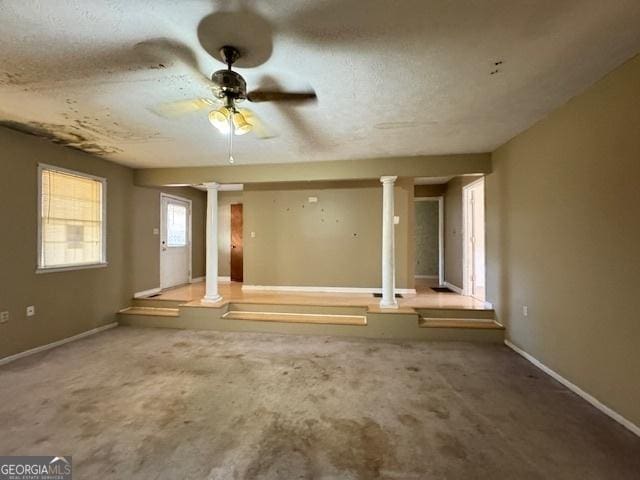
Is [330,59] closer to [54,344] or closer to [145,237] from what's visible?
[54,344]

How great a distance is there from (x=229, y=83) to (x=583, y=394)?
3.68 m

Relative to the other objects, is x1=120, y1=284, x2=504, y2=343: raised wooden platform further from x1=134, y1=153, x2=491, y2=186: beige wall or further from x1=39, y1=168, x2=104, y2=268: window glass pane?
x1=134, y1=153, x2=491, y2=186: beige wall

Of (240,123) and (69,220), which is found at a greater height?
(240,123)

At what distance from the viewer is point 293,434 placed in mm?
2029

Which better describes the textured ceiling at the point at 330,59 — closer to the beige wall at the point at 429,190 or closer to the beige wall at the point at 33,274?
the beige wall at the point at 33,274

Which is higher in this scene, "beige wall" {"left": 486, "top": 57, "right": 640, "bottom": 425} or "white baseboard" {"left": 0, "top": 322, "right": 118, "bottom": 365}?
"beige wall" {"left": 486, "top": 57, "right": 640, "bottom": 425}

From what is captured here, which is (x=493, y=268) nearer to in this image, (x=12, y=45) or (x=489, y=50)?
(x=489, y=50)

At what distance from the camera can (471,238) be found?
5398 millimetres

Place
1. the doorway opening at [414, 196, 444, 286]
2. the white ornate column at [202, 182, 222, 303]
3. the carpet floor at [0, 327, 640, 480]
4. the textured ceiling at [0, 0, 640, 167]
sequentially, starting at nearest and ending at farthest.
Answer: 1. the textured ceiling at [0, 0, 640, 167]
2. the carpet floor at [0, 327, 640, 480]
3. the white ornate column at [202, 182, 222, 303]
4. the doorway opening at [414, 196, 444, 286]

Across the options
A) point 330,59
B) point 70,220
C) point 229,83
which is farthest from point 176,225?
point 330,59

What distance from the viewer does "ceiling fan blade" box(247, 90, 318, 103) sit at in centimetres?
232

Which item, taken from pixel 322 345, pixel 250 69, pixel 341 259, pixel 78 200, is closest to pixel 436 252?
pixel 341 259

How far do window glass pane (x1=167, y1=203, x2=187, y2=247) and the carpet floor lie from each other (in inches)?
120

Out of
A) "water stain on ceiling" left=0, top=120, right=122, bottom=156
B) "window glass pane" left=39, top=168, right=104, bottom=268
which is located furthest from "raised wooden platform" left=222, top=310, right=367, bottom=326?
"water stain on ceiling" left=0, top=120, right=122, bottom=156
